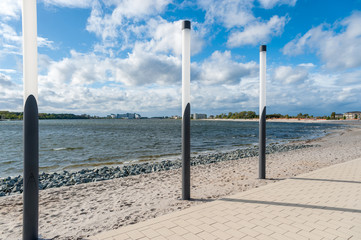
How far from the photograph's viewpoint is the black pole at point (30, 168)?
3361 millimetres

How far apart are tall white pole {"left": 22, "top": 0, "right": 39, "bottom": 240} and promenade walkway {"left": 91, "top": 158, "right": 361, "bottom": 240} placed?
46.9 inches

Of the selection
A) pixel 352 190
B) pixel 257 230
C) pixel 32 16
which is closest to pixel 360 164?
pixel 352 190

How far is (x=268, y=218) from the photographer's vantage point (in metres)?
4.01

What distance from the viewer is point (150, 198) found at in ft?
18.7

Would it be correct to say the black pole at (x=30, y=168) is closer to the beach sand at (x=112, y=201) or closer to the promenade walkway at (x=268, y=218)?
the beach sand at (x=112, y=201)

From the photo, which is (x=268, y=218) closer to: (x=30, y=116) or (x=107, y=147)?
(x=30, y=116)

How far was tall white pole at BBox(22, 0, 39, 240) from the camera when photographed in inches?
132

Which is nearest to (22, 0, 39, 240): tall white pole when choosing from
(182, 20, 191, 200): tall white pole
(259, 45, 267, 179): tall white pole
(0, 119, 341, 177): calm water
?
(182, 20, 191, 200): tall white pole

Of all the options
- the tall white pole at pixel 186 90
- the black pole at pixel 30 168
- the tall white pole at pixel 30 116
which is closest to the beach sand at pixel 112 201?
the black pole at pixel 30 168

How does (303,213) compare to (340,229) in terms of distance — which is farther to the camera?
(303,213)

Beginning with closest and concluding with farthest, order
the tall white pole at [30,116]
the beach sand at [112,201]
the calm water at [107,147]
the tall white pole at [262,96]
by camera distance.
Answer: the tall white pole at [30,116] → the beach sand at [112,201] → the tall white pole at [262,96] → the calm water at [107,147]

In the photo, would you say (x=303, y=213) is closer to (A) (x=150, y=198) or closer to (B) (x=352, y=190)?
(B) (x=352, y=190)

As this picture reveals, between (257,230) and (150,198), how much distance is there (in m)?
3.02

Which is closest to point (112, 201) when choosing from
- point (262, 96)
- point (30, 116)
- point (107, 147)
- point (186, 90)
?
point (30, 116)
